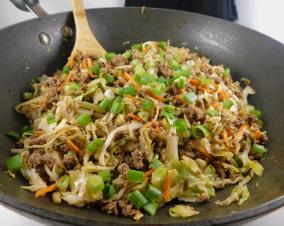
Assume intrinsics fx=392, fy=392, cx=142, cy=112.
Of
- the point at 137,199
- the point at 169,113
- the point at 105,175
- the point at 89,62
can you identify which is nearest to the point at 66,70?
the point at 89,62

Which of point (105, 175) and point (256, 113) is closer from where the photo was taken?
point (105, 175)

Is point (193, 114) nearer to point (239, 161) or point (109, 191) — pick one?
point (239, 161)

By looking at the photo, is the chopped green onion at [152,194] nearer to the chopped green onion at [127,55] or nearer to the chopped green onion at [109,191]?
the chopped green onion at [109,191]

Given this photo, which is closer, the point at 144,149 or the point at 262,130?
the point at 144,149

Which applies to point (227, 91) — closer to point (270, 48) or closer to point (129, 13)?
point (270, 48)

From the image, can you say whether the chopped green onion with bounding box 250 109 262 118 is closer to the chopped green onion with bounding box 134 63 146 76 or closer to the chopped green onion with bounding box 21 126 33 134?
the chopped green onion with bounding box 134 63 146 76

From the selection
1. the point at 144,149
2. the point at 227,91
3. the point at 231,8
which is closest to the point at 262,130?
the point at 227,91

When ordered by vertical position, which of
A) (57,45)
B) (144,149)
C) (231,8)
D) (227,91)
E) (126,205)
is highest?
(231,8)
